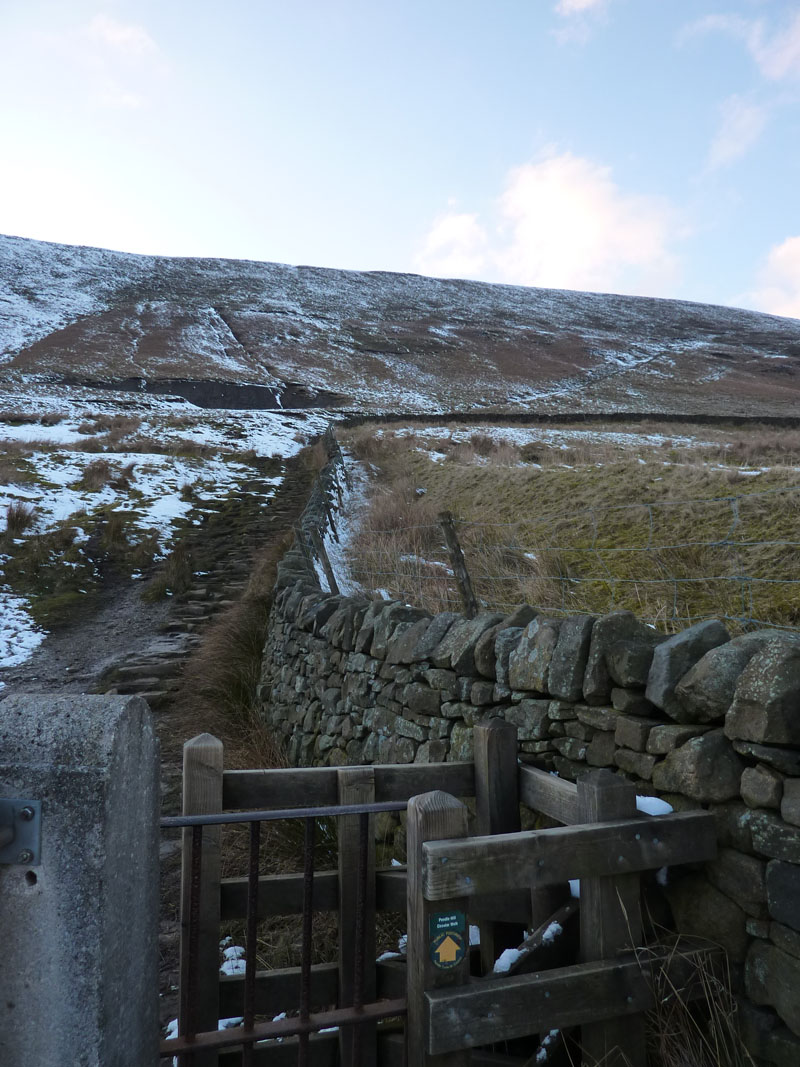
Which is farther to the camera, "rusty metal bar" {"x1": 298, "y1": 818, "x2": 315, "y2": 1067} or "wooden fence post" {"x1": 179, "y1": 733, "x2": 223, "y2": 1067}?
"wooden fence post" {"x1": 179, "y1": 733, "x2": 223, "y2": 1067}

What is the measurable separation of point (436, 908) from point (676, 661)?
1189mm

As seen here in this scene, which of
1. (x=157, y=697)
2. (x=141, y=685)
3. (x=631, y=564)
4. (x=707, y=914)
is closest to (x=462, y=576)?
(x=631, y=564)

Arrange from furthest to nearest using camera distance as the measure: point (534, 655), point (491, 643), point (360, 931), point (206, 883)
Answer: point (491, 643) → point (534, 655) → point (206, 883) → point (360, 931)

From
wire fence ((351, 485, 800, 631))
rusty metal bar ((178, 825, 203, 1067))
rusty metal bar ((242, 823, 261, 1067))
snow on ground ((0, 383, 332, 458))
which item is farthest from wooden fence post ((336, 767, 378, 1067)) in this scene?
snow on ground ((0, 383, 332, 458))

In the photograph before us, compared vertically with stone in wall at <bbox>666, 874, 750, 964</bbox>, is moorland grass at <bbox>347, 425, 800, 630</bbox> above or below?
above

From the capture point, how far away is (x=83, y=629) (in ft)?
26.6

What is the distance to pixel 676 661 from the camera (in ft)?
8.56

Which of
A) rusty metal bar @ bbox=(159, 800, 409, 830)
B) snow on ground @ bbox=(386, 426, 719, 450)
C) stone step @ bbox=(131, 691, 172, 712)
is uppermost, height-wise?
snow on ground @ bbox=(386, 426, 719, 450)

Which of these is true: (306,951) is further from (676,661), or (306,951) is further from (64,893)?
(676,661)

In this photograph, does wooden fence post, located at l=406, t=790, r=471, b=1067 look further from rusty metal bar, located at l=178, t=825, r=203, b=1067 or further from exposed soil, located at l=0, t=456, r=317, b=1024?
exposed soil, located at l=0, t=456, r=317, b=1024

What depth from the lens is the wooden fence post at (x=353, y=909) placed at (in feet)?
8.73

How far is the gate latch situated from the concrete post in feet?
0.05

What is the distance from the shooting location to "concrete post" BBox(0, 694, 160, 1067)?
1591 millimetres

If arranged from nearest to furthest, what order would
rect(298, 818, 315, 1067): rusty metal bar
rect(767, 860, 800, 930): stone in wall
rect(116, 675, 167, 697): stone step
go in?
rect(767, 860, 800, 930): stone in wall, rect(298, 818, 315, 1067): rusty metal bar, rect(116, 675, 167, 697): stone step
